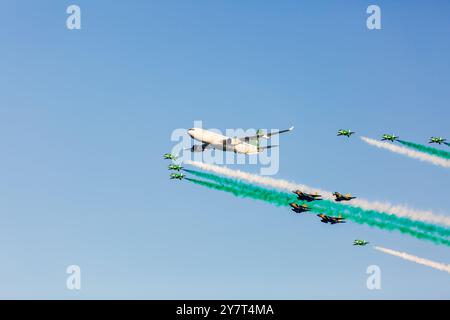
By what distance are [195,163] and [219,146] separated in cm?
887

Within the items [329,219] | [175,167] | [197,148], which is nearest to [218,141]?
[197,148]

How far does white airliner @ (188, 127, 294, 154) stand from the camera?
158250 mm

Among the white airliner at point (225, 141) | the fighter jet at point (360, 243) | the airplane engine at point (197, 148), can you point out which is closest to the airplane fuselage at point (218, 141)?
the white airliner at point (225, 141)

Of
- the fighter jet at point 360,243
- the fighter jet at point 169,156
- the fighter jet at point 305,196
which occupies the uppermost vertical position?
the fighter jet at point 169,156

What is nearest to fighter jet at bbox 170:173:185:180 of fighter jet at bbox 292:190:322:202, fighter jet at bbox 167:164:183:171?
fighter jet at bbox 167:164:183:171

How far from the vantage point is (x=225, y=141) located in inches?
6265

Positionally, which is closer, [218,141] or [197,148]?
[218,141]

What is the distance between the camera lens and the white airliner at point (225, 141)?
158250 millimetres

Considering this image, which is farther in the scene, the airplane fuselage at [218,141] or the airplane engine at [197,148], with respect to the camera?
the airplane engine at [197,148]

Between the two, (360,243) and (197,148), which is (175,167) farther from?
(360,243)

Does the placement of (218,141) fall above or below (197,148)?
below

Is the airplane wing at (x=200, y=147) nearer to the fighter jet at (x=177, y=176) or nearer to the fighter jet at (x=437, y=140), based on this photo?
the fighter jet at (x=177, y=176)
